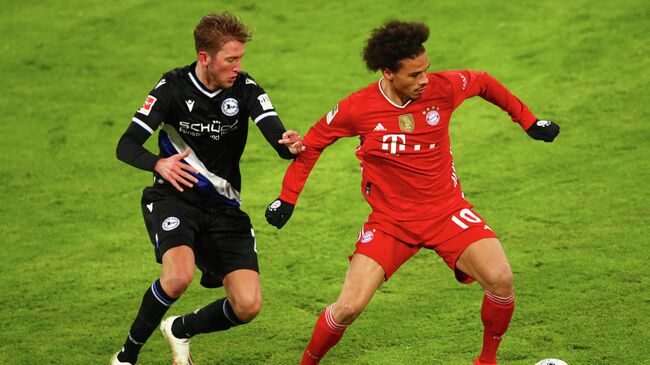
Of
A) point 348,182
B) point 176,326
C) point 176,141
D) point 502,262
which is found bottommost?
point 348,182

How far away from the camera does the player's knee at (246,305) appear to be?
20.5ft

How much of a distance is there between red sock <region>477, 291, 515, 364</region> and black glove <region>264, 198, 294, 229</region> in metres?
1.28

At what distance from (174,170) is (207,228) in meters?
0.64

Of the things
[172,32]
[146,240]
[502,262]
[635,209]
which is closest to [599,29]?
[635,209]

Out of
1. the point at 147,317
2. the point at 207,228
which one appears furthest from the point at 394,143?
the point at 147,317

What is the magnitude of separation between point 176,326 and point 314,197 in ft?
11.3

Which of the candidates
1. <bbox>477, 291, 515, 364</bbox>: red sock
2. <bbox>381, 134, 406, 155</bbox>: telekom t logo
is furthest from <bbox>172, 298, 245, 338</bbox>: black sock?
<bbox>477, 291, 515, 364</bbox>: red sock

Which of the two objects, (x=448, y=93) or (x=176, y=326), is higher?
(x=448, y=93)

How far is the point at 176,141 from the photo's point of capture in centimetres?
650

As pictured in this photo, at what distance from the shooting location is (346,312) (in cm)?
596

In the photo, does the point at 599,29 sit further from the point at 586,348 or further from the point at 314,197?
the point at 586,348

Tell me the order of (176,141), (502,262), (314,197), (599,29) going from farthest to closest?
(599,29), (314,197), (176,141), (502,262)

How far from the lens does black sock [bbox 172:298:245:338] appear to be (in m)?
6.43

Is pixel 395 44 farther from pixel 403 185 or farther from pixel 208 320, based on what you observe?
pixel 208 320
